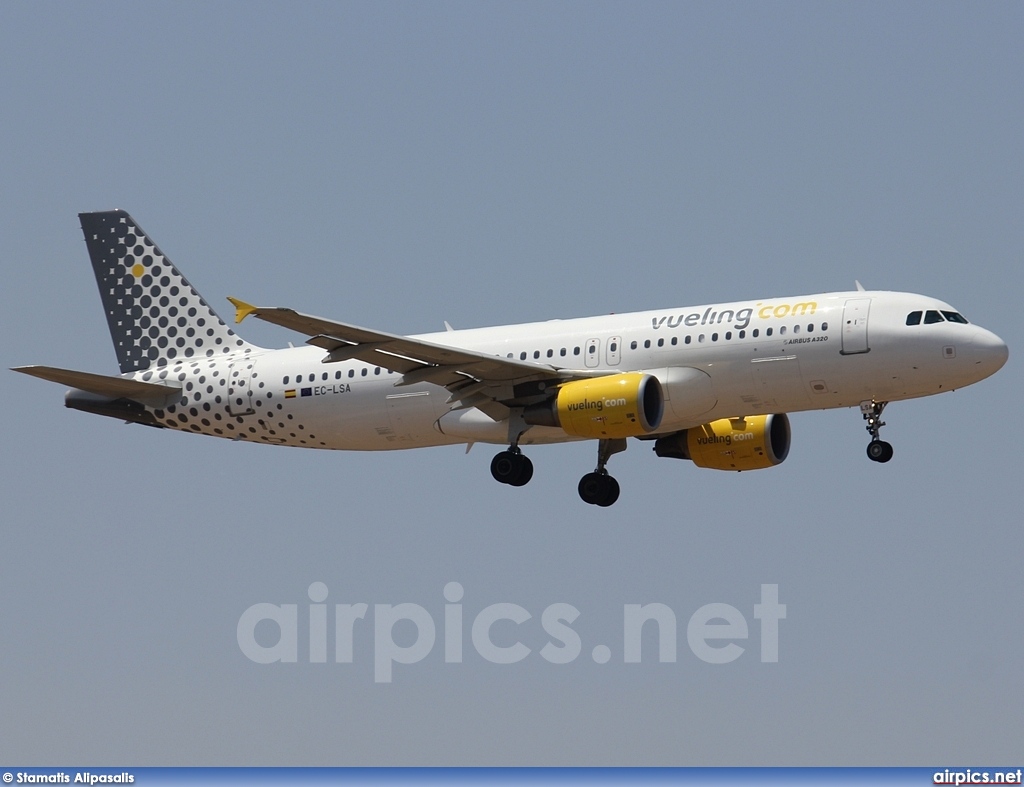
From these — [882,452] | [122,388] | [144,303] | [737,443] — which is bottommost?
[882,452]

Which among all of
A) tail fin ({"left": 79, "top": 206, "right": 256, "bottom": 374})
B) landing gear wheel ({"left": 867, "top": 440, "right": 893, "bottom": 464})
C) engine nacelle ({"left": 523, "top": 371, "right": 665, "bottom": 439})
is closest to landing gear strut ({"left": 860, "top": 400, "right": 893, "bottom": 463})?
landing gear wheel ({"left": 867, "top": 440, "right": 893, "bottom": 464})

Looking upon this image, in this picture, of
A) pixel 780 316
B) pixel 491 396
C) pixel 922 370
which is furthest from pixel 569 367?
pixel 922 370

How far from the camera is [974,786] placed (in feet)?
127

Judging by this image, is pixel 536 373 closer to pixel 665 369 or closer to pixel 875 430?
pixel 665 369

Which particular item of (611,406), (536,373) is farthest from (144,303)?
(611,406)

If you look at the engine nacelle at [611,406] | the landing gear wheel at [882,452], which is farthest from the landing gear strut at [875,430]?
the engine nacelle at [611,406]

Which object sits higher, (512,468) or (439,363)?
(439,363)

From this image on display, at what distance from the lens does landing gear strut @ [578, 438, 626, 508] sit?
1880 inches

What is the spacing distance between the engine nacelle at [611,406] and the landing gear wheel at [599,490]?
11.8 feet

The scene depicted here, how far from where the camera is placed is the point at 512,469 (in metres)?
46.1

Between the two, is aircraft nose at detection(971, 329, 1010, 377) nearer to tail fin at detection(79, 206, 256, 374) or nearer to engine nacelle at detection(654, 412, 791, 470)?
engine nacelle at detection(654, 412, 791, 470)

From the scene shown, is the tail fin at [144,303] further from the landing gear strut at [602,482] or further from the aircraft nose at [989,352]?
the aircraft nose at [989,352]

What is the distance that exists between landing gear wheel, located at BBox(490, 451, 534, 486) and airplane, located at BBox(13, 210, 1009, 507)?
4 cm

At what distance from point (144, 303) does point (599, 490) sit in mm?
14039
